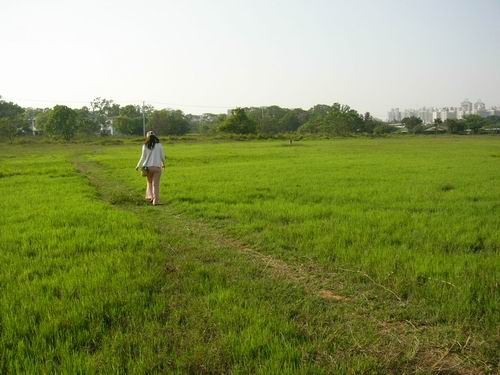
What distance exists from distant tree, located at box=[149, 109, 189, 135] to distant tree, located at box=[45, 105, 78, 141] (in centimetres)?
1904

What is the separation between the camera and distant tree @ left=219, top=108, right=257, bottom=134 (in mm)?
77438

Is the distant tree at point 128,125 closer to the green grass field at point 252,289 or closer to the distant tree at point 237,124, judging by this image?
the distant tree at point 237,124

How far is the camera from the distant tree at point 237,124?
77.4 m

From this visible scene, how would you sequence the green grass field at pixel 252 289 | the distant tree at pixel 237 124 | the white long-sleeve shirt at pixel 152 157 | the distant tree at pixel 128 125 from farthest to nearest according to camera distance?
the distant tree at pixel 128 125 → the distant tree at pixel 237 124 → the white long-sleeve shirt at pixel 152 157 → the green grass field at pixel 252 289

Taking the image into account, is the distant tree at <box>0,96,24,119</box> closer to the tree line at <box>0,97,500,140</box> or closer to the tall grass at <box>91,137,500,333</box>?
the tree line at <box>0,97,500,140</box>

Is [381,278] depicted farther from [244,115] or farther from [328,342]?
[244,115]

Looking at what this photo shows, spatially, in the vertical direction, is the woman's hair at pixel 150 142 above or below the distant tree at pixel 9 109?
below

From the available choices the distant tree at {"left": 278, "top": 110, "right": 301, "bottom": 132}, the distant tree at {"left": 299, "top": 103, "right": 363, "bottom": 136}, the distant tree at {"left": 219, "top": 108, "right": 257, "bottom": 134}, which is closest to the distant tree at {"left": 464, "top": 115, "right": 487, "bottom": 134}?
the distant tree at {"left": 299, "top": 103, "right": 363, "bottom": 136}

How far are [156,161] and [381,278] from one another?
6.94 meters

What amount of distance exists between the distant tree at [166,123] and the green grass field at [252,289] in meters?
77.4

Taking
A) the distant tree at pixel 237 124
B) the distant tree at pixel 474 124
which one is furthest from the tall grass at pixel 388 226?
the distant tree at pixel 474 124

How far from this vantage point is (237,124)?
77562 mm

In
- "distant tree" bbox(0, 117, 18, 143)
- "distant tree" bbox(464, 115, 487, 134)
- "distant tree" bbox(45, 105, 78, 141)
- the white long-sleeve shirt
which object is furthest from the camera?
"distant tree" bbox(464, 115, 487, 134)

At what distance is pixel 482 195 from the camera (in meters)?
10.7
